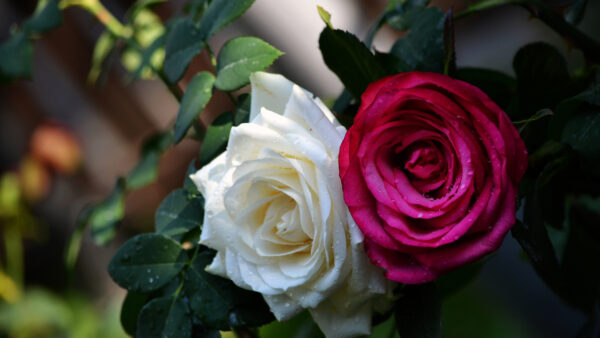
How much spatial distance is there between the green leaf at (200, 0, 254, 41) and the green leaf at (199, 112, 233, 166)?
6 centimetres

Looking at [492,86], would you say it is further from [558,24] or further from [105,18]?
[105,18]

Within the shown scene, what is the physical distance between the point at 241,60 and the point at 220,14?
1.5 inches

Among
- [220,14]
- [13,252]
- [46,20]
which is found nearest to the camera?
[220,14]

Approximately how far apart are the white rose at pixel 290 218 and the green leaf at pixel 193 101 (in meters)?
0.05

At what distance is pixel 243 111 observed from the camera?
32cm

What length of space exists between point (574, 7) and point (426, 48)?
0.12m

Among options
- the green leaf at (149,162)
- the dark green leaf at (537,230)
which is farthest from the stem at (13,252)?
the dark green leaf at (537,230)

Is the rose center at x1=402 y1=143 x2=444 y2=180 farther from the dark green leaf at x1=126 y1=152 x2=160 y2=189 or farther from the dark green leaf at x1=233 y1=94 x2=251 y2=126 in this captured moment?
the dark green leaf at x1=126 y1=152 x2=160 y2=189

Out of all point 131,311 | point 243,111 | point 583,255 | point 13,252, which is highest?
point 243,111

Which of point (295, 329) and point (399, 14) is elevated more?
point (399, 14)

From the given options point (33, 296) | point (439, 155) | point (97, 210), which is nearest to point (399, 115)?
point (439, 155)

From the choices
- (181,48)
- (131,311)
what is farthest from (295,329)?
(181,48)

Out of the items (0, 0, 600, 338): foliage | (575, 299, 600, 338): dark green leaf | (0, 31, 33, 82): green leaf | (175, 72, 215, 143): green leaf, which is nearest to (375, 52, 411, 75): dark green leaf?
(0, 0, 600, 338): foliage

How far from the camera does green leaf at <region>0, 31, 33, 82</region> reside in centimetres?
46
